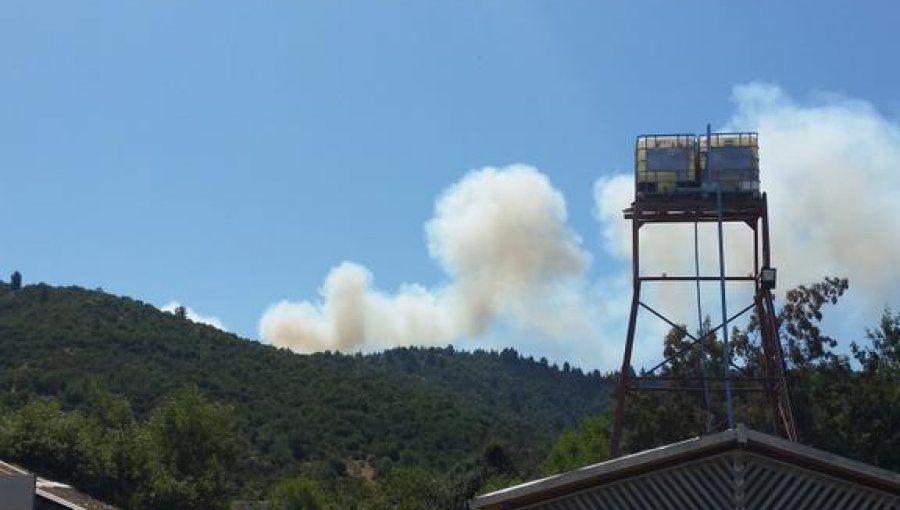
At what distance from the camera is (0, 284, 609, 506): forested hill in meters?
91.1

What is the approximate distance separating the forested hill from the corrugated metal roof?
60787 mm

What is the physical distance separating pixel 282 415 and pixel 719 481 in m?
83.9

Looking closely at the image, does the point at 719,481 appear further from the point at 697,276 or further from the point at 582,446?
the point at 582,446

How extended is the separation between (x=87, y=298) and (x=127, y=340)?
42.3ft

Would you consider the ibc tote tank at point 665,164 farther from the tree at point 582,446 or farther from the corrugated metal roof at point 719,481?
the tree at point 582,446

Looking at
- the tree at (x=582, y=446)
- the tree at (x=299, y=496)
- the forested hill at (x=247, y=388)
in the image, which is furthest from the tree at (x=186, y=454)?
the forested hill at (x=247, y=388)

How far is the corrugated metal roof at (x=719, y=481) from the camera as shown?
18875mm

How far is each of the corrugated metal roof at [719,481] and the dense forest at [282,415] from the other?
15.1 meters

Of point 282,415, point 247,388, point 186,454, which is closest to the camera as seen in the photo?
point 186,454

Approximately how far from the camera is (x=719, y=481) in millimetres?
19203

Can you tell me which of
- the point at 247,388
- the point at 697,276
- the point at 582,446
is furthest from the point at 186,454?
the point at 247,388

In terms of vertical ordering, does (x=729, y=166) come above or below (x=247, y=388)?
below

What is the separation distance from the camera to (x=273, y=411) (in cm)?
10044

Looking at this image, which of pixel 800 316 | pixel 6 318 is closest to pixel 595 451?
pixel 800 316
